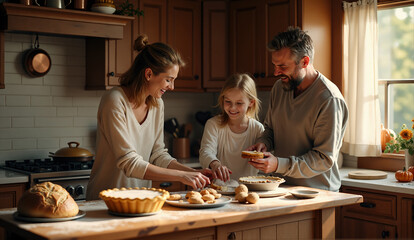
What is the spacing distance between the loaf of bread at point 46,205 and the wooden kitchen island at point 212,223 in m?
0.05

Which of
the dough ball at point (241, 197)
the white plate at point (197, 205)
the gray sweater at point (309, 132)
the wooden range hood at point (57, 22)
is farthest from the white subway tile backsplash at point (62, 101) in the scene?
the dough ball at point (241, 197)

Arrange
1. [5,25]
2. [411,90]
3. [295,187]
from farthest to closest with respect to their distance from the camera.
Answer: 1. [411,90]
2. [5,25]
3. [295,187]

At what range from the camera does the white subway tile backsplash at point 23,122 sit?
4.11 m

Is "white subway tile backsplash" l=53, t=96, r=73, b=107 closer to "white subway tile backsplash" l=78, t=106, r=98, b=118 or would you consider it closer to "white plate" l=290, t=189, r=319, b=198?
"white subway tile backsplash" l=78, t=106, r=98, b=118

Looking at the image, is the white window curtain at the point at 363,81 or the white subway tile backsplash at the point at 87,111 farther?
the white subway tile backsplash at the point at 87,111

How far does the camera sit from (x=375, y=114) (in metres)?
4.08

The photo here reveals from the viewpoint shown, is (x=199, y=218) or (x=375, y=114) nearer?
(x=199, y=218)

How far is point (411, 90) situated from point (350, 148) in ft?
2.23

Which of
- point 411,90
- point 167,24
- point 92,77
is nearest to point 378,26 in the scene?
point 411,90

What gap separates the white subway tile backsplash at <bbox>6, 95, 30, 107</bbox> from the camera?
13.4ft

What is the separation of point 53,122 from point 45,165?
550 mm

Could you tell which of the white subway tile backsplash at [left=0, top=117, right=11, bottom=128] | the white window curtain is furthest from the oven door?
the white window curtain

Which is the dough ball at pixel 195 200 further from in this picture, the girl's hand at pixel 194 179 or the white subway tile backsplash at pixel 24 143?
the white subway tile backsplash at pixel 24 143

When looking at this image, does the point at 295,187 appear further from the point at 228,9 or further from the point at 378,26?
the point at 228,9
